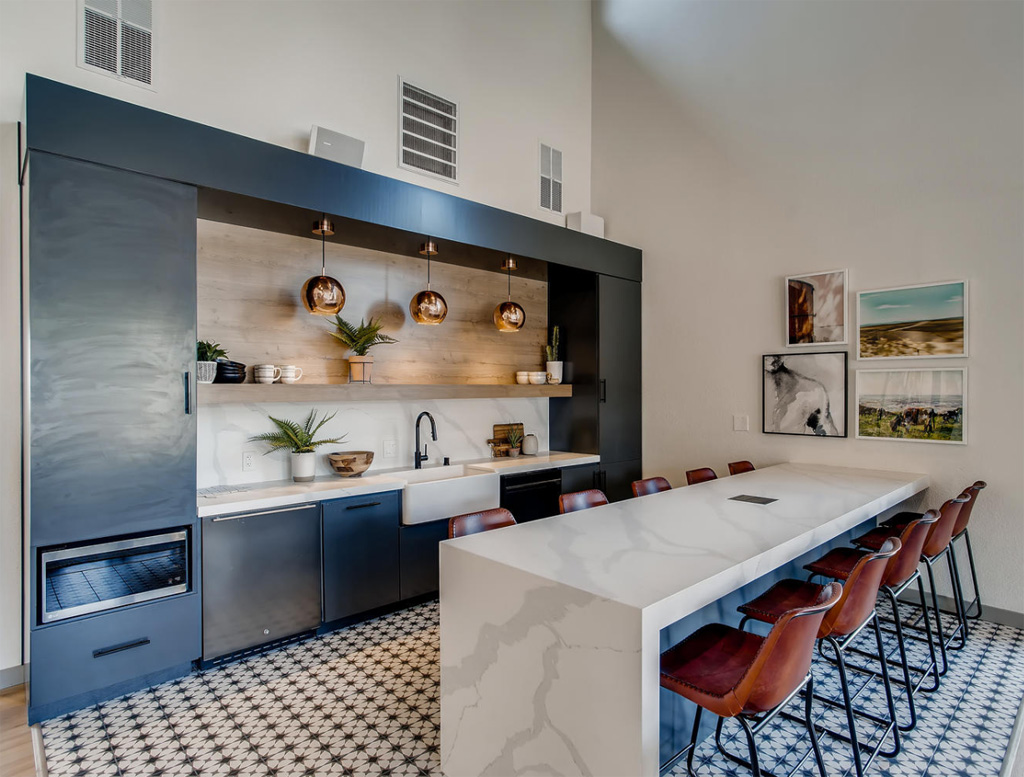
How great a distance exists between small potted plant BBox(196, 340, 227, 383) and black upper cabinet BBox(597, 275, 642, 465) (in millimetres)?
2964

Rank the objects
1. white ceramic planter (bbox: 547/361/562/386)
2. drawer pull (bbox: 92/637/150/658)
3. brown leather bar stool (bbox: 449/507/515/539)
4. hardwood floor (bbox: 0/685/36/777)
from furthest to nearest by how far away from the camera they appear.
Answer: white ceramic planter (bbox: 547/361/562/386) → drawer pull (bbox: 92/637/150/658) → brown leather bar stool (bbox: 449/507/515/539) → hardwood floor (bbox: 0/685/36/777)

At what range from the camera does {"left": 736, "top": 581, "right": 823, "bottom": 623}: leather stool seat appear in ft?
7.31

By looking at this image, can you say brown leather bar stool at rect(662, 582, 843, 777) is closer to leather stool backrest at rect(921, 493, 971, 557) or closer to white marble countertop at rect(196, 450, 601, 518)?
leather stool backrest at rect(921, 493, 971, 557)

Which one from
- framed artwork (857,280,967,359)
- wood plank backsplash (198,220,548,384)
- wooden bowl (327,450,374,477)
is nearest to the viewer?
wood plank backsplash (198,220,548,384)

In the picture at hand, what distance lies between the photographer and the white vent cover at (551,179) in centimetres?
529

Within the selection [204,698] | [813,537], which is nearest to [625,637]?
[813,537]

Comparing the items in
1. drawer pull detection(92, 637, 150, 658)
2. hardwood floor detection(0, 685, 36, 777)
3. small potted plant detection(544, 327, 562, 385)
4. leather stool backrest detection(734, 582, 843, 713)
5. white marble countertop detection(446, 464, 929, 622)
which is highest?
small potted plant detection(544, 327, 562, 385)

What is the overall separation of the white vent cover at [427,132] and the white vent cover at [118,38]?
1592 millimetres

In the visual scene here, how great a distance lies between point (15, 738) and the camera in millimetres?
2324

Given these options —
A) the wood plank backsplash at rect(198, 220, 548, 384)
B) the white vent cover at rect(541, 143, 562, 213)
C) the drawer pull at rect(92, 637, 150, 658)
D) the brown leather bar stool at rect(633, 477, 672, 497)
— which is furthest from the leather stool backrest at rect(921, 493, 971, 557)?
the white vent cover at rect(541, 143, 562, 213)

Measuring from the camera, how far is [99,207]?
2561 millimetres

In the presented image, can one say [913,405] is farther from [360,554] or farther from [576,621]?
[360,554]

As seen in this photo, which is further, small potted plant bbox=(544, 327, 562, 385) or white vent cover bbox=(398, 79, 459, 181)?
small potted plant bbox=(544, 327, 562, 385)

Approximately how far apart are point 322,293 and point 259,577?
1.62 metres
